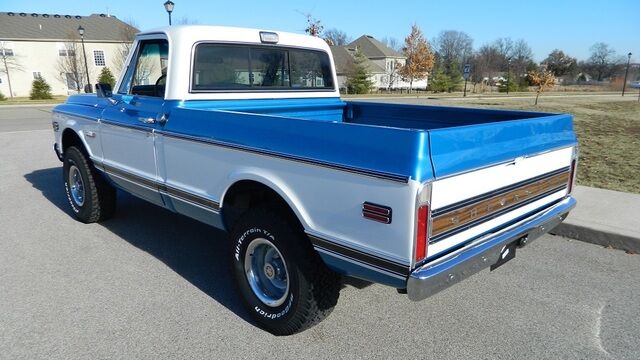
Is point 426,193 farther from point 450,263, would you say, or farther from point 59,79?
point 59,79

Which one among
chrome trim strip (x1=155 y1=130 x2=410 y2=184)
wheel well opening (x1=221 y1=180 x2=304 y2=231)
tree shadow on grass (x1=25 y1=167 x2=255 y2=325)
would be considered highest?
chrome trim strip (x1=155 y1=130 x2=410 y2=184)

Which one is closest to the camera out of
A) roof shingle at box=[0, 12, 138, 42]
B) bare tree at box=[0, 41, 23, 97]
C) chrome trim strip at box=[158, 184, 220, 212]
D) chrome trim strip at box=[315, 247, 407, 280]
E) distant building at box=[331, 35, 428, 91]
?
chrome trim strip at box=[315, 247, 407, 280]

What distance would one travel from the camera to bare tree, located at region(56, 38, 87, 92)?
4466cm

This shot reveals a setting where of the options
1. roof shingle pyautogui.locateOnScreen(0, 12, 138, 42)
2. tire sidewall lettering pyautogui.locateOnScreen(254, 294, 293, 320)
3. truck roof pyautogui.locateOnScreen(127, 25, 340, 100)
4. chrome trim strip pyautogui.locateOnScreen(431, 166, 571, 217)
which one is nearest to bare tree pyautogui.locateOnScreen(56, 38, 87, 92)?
roof shingle pyautogui.locateOnScreen(0, 12, 138, 42)

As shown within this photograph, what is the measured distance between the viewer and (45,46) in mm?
44688

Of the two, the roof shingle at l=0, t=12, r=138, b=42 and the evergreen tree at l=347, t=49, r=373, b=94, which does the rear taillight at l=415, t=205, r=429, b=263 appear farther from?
the roof shingle at l=0, t=12, r=138, b=42

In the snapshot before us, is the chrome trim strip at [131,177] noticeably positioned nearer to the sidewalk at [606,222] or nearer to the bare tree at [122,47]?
the sidewalk at [606,222]

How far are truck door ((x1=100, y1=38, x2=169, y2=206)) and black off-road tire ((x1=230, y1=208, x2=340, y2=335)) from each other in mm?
1366

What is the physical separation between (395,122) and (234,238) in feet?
7.04

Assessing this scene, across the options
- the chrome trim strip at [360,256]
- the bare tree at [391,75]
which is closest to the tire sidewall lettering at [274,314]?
the chrome trim strip at [360,256]

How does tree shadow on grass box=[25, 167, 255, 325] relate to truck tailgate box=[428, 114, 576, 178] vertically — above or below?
below

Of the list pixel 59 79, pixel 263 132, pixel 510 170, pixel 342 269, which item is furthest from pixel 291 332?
pixel 59 79

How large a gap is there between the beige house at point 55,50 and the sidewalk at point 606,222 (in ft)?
145

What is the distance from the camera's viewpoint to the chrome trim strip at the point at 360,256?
2.30 metres
